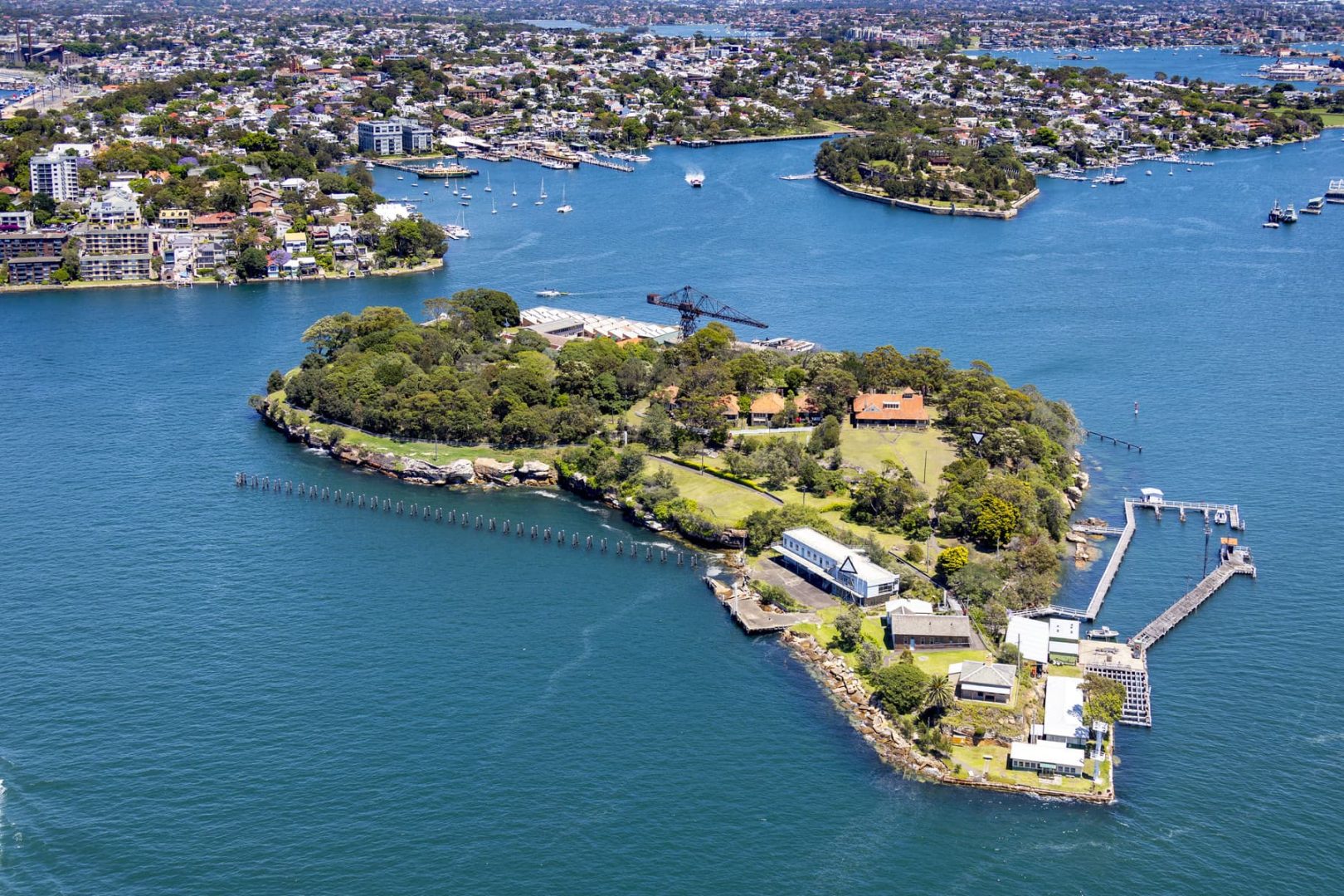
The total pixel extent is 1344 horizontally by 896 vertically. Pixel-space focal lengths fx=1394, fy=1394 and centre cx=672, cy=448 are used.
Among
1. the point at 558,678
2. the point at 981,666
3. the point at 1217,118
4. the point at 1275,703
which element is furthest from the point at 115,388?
the point at 1217,118

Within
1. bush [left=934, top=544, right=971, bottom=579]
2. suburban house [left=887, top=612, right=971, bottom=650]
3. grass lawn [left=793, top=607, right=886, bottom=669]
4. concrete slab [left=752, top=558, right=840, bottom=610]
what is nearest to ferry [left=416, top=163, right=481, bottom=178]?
concrete slab [left=752, top=558, right=840, bottom=610]

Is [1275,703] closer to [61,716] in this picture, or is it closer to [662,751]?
[662,751]

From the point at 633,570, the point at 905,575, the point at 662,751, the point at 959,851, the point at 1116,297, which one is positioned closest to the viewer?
the point at 959,851

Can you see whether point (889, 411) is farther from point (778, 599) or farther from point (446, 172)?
point (446, 172)

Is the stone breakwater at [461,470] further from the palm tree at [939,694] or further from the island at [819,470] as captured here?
the palm tree at [939,694]

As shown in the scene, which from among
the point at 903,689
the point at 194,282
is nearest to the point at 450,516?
the point at 903,689

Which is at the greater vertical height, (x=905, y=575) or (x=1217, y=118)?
(x=1217, y=118)

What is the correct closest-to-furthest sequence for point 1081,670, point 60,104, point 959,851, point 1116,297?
1. point 959,851
2. point 1081,670
3. point 1116,297
4. point 60,104

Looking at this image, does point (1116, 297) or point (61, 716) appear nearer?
point (61, 716)
